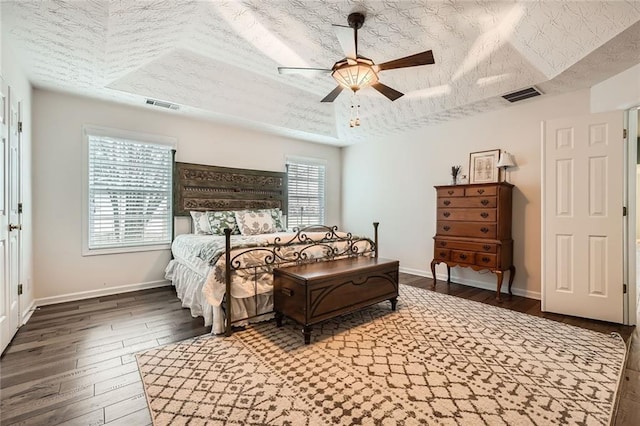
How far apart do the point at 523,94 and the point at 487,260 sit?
219 cm

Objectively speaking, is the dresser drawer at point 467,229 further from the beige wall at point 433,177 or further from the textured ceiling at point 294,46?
the textured ceiling at point 294,46

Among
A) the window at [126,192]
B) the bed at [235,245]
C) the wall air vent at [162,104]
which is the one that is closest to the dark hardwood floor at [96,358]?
the bed at [235,245]

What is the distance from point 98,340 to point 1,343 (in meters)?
0.62

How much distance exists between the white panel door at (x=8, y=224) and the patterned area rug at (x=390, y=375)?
4.16 feet

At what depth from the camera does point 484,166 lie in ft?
14.4

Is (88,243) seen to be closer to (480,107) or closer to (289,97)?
(289,97)

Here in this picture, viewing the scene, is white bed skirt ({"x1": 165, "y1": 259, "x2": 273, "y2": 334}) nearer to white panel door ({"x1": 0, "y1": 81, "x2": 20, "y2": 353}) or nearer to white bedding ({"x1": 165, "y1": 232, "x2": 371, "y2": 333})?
white bedding ({"x1": 165, "y1": 232, "x2": 371, "y2": 333})

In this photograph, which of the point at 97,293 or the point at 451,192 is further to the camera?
the point at 451,192

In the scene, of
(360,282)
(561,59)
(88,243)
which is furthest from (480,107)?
(88,243)

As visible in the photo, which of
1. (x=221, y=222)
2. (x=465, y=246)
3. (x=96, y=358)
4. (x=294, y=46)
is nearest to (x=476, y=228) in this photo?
(x=465, y=246)

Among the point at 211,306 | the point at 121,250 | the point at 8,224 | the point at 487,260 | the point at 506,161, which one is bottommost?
the point at 211,306

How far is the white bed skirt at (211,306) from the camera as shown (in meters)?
2.77

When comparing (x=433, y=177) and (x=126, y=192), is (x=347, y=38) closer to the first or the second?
(x=433, y=177)

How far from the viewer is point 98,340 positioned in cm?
261
